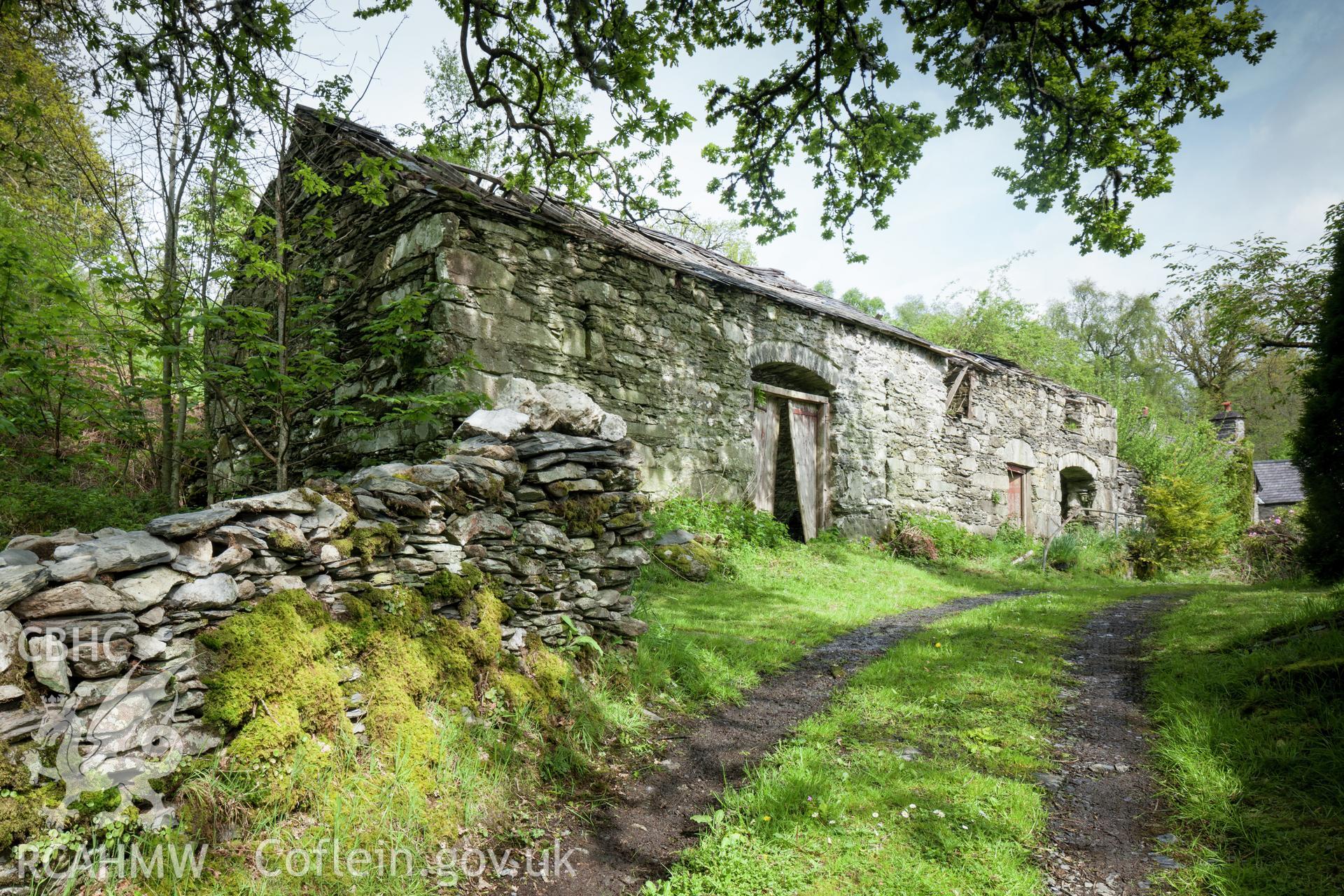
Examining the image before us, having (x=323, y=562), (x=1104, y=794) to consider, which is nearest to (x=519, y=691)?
(x=323, y=562)

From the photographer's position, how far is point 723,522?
328 inches

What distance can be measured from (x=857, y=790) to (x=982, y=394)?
11.5 meters

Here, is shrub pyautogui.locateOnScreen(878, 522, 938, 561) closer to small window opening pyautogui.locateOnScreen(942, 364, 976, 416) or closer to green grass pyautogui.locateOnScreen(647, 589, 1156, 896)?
small window opening pyautogui.locateOnScreen(942, 364, 976, 416)

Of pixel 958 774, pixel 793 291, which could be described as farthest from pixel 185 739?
pixel 793 291

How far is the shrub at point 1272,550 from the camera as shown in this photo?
960cm

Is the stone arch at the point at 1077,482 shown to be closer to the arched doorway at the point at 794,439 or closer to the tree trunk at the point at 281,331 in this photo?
the arched doorway at the point at 794,439

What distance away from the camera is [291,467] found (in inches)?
277

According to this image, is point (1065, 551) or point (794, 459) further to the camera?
point (1065, 551)

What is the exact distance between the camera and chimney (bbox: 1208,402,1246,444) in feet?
63.7

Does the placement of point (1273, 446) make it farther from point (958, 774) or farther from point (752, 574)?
point (958, 774)

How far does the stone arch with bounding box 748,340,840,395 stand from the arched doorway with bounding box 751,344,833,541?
11mm

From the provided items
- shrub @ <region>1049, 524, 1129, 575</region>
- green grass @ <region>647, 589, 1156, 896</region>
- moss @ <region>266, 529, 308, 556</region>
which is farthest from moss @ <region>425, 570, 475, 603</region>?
shrub @ <region>1049, 524, 1129, 575</region>

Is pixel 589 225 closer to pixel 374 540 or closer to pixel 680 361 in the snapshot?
pixel 680 361

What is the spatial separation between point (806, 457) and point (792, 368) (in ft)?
4.82
